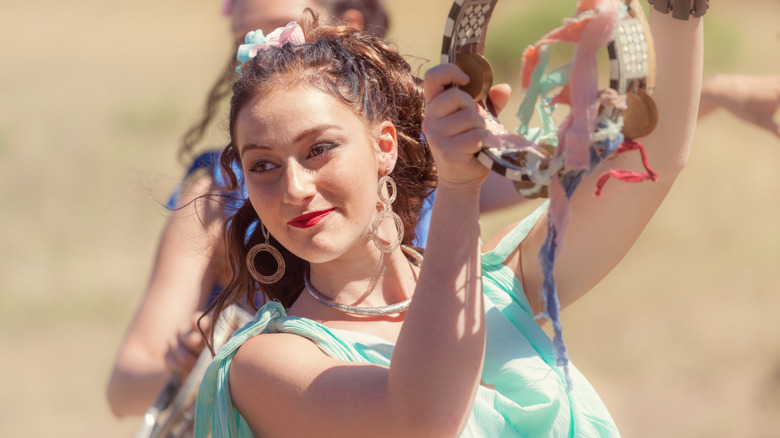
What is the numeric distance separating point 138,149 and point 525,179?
10.2 metres

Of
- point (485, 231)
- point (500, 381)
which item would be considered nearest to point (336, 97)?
point (500, 381)

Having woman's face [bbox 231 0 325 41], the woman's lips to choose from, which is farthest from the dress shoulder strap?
woman's face [bbox 231 0 325 41]

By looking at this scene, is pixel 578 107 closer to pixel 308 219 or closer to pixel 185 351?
pixel 308 219

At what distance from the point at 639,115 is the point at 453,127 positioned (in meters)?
0.30

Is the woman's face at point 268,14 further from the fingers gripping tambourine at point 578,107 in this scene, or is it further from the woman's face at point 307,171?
the fingers gripping tambourine at point 578,107

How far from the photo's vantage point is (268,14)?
305 cm

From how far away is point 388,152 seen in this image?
205 cm

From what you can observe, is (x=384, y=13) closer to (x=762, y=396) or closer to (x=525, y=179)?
(x=525, y=179)

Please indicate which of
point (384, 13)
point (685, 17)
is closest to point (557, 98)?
point (685, 17)

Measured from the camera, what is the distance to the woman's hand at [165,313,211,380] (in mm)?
2723

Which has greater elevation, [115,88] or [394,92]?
[394,92]

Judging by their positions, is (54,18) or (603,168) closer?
(603,168)

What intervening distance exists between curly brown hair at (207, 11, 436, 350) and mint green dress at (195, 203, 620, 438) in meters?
0.32

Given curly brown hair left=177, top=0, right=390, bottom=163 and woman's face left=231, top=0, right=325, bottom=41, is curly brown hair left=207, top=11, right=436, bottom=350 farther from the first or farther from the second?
curly brown hair left=177, top=0, right=390, bottom=163
